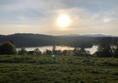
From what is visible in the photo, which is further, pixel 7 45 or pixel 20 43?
pixel 20 43

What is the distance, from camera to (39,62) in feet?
117

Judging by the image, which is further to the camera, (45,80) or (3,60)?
(3,60)

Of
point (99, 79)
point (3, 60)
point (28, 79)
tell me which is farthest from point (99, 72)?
point (3, 60)

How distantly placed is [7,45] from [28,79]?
4764 centimetres

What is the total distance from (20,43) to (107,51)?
408 ft

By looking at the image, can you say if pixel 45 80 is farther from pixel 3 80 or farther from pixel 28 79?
pixel 3 80

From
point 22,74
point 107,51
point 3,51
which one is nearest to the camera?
point 22,74

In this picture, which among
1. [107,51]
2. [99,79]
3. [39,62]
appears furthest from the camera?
[107,51]

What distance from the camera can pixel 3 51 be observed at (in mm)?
67438

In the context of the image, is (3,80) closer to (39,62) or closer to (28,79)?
(28,79)

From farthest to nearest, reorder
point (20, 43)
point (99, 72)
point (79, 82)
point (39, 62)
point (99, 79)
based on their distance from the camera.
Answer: point (20, 43)
point (39, 62)
point (99, 72)
point (99, 79)
point (79, 82)

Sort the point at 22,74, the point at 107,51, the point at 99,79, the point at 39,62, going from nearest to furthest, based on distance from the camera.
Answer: the point at 99,79 → the point at 22,74 → the point at 39,62 → the point at 107,51

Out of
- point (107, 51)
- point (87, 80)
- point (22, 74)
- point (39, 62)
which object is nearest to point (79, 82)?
point (87, 80)

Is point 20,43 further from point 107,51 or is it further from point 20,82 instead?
point 20,82
